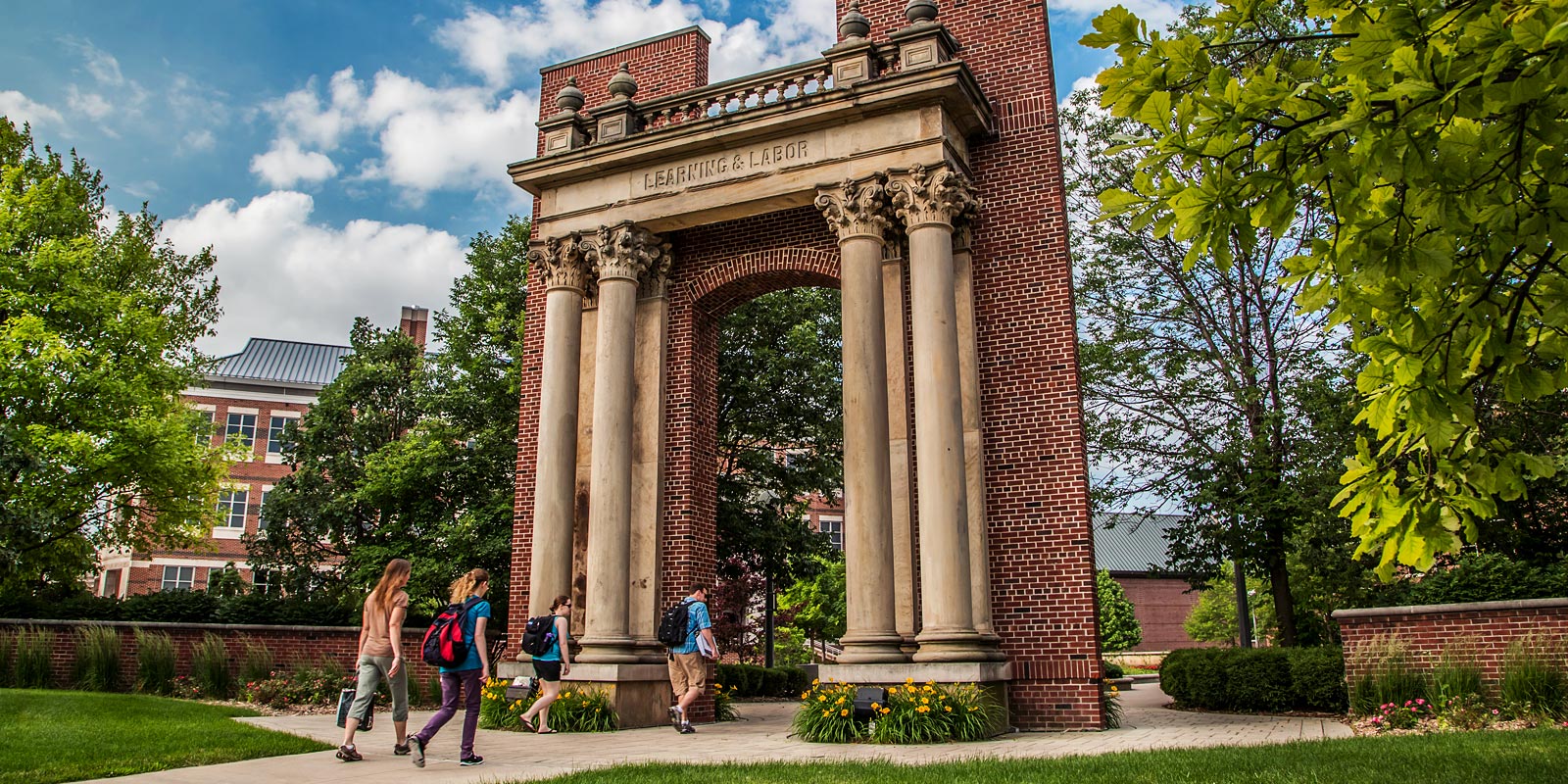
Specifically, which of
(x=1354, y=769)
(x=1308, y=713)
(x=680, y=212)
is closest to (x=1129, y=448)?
(x=1308, y=713)

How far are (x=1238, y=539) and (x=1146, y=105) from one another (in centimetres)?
1714

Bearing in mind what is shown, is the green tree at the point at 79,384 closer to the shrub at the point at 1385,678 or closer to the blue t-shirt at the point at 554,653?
the blue t-shirt at the point at 554,653

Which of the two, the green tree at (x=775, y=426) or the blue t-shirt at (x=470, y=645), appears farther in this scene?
the green tree at (x=775, y=426)

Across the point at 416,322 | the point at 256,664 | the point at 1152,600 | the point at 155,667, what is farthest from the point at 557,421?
the point at 1152,600

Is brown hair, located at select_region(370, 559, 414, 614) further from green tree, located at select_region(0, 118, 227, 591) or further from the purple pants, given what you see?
green tree, located at select_region(0, 118, 227, 591)

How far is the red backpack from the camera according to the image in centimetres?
890

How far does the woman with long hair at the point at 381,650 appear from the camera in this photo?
882cm

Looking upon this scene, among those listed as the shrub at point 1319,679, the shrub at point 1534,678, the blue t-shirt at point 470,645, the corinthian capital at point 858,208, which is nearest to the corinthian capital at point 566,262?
the corinthian capital at point 858,208

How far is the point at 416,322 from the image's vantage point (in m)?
44.5

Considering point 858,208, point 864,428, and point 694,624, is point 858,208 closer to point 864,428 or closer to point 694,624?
point 864,428

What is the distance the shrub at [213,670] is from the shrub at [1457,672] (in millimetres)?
17963

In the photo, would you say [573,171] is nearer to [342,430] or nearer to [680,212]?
[680,212]

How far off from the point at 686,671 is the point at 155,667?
36.4 feet

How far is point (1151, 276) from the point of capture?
22.6 m
